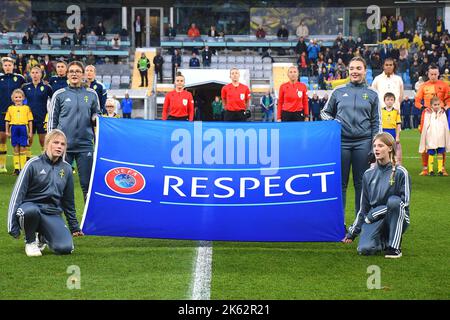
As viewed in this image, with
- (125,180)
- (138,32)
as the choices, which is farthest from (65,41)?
(125,180)

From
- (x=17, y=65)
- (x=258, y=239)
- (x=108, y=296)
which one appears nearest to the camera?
(x=108, y=296)

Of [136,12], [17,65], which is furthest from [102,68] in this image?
[136,12]

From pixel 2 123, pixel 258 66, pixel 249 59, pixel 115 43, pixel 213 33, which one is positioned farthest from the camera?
pixel 213 33

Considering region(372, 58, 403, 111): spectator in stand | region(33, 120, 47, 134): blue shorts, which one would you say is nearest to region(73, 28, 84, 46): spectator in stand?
region(33, 120, 47, 134): blue shorts

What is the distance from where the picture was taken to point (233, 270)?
343 inches

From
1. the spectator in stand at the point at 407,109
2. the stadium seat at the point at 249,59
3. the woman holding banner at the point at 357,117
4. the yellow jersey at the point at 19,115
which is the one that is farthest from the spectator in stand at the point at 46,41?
the woman holding banner at the point at 357,117

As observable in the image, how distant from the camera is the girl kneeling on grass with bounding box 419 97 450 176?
1792 centimetres

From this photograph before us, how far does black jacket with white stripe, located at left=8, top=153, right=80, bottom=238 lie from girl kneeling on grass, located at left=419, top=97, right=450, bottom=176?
9673 mm

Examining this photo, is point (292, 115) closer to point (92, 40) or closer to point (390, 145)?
point (390, 145)

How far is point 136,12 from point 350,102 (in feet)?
150

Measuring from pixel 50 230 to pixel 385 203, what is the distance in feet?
10.2

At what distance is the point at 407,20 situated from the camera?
54375 mm
